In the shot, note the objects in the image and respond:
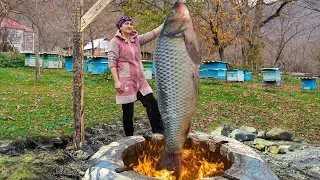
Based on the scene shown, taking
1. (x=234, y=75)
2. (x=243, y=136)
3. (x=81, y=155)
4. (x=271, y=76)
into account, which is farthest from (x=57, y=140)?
(x=271, y=76)

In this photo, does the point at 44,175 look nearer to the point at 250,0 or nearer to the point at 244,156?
the point at 244,156

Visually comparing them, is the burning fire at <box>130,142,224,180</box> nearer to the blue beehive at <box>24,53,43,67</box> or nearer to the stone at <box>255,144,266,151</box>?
the stone at <box>255,144,266,151</box>

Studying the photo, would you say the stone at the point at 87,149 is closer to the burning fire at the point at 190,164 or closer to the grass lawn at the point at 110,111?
the grass lawn at the point at 110,111

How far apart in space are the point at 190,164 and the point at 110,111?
5.67 metres

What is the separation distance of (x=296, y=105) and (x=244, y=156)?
8.61m

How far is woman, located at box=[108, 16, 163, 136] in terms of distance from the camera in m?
3.75

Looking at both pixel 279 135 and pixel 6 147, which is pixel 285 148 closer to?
pixel 279 135

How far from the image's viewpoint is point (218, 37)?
17.5 m

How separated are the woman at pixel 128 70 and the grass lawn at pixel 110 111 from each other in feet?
9.44

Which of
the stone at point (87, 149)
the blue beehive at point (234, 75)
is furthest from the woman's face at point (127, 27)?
the blue beehive at point (234, 75)

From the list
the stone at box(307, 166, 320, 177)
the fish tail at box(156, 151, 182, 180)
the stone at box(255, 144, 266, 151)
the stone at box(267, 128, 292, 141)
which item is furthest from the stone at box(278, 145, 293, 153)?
the fish tail at box(156, 151, 182, 180)

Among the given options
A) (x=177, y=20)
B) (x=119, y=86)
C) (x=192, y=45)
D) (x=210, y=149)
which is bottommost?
(x=210, y=149)

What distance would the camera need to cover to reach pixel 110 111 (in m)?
8.34

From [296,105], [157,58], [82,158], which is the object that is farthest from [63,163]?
[296,105]
